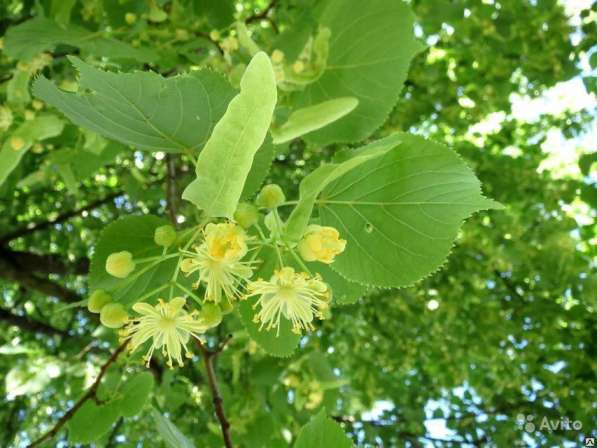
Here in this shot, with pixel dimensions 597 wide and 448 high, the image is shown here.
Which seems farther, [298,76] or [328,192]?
[298,76]

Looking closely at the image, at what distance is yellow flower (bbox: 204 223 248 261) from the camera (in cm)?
63

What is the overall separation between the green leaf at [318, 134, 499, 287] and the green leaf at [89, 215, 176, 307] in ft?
0.73

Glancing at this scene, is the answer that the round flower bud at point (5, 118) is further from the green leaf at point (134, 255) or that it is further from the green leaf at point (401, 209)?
the green leaf at point (401, 209)

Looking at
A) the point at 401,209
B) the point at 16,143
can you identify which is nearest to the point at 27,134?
the point at 16,143

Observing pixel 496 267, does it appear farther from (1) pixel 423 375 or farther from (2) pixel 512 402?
(1) pixel 423 375

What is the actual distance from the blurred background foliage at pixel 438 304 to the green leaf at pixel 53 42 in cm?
49

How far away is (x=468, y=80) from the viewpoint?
2.68m

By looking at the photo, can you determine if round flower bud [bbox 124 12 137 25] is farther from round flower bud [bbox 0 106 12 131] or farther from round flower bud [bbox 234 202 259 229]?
round flower bud [bbox 234 202 259 229]

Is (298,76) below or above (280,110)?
above

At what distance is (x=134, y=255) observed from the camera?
0.84m

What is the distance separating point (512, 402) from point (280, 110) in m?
2.46

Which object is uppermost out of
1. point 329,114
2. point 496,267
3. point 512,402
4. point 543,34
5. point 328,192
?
point 543,34

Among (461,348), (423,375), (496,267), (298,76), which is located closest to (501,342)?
(461,348)

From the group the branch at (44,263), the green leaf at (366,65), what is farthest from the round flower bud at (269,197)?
the branch at (44,263)
